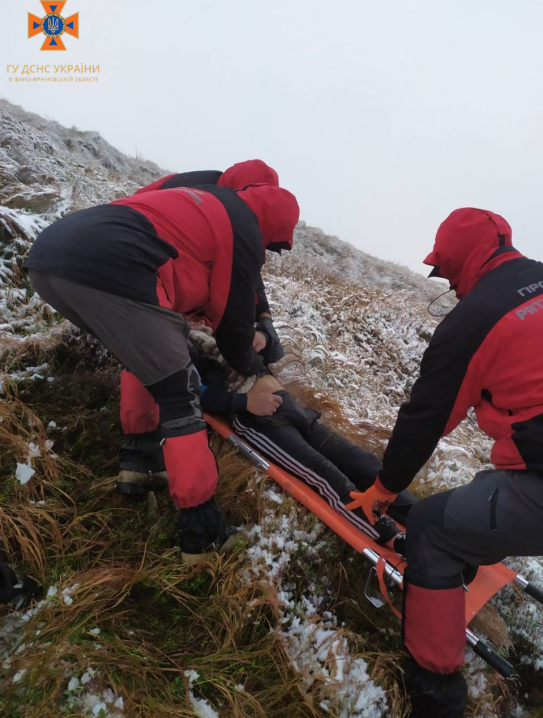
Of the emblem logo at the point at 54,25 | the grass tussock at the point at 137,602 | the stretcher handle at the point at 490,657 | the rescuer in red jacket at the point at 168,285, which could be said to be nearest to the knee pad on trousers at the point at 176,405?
the rescuer in red jacket at the point at 168,285

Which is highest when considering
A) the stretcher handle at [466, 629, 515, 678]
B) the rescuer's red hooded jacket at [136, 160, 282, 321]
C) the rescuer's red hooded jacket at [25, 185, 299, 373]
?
the rescuer's red hooded jacket at [136, 160, 282, 321]

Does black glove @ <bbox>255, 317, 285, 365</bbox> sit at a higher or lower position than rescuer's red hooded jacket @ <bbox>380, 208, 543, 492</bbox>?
lower

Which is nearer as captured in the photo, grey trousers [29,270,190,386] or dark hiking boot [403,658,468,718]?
dark hiking boot [403,658,468,718]

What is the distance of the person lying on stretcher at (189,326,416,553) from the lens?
10.1ft

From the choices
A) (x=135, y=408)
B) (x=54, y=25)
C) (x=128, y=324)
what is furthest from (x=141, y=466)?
(x=54, y=25)

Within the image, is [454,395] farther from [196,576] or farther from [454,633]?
[196,576]

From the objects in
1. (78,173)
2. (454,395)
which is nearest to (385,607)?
(454,395)

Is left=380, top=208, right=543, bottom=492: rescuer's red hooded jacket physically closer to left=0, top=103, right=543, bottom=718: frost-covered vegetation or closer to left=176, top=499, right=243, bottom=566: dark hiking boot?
left=0, top=103, right=543, bottom=718: frost-covered vegetation

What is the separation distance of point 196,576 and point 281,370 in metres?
2.68

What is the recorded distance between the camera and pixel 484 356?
6.50ft

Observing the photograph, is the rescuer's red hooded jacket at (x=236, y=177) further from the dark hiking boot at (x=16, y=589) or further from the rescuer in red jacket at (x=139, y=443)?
the dark hiking boot at (x=16, y=589)

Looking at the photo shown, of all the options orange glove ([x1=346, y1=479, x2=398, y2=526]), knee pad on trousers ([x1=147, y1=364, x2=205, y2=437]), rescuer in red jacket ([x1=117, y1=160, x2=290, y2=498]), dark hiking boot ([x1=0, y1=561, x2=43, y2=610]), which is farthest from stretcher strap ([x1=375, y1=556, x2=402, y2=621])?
dark hiking boot ([x1=0, y1=561, x2=43, y2=610])

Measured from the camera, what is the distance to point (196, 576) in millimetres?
2283

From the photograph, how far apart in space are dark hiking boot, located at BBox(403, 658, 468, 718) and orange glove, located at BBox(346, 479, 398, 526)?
0.86 meters
